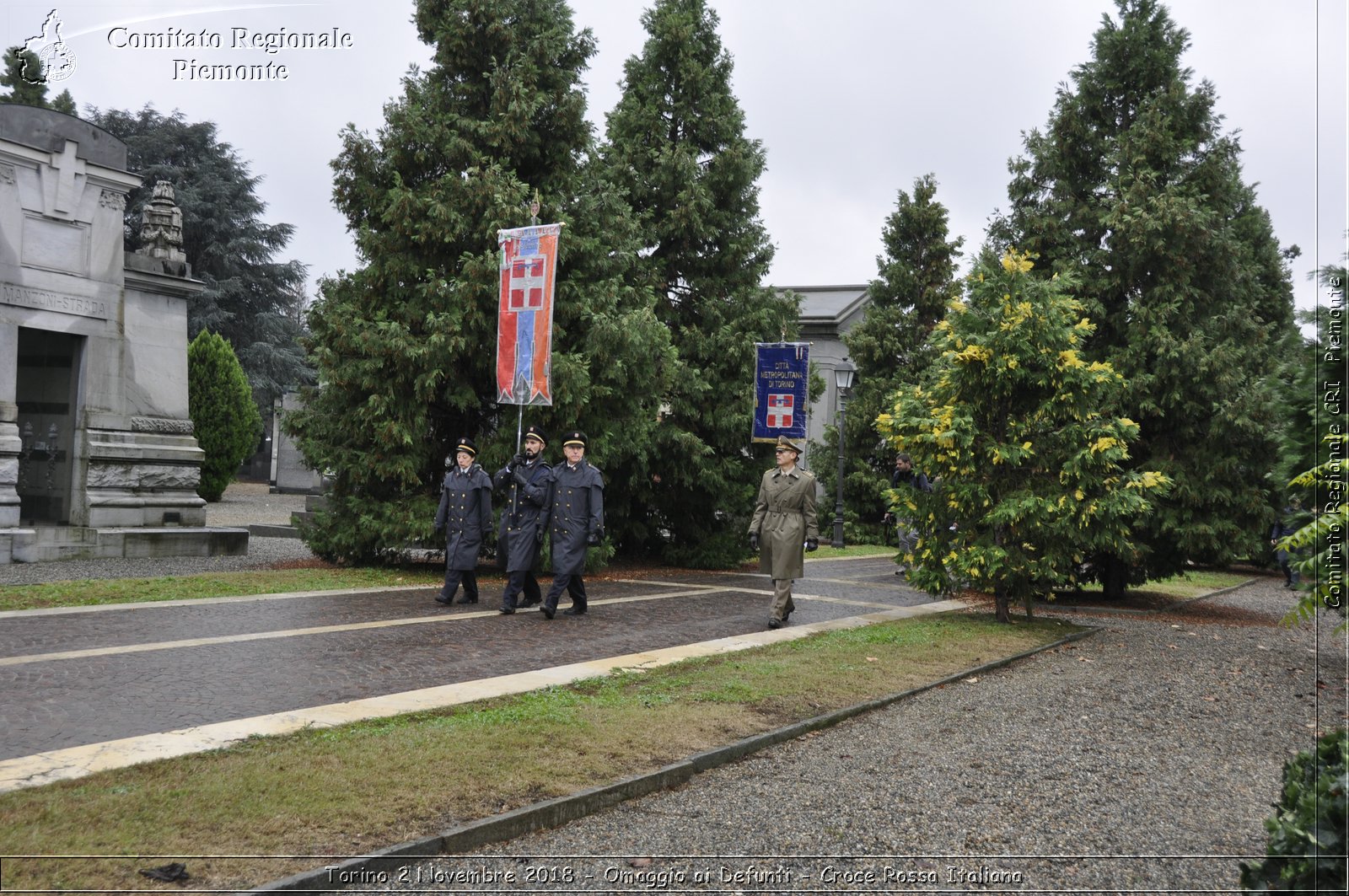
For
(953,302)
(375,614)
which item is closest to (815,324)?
(953,302)

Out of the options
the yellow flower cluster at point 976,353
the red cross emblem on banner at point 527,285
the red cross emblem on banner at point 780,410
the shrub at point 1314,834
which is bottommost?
the shrub at point 1314,834

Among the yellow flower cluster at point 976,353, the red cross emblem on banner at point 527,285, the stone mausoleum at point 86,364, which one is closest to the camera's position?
the yellow flower cluster at point 976,353

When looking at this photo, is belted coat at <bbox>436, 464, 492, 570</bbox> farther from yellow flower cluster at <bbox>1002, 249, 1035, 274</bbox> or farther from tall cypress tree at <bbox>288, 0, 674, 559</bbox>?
yellow flower cluster at <bbox>1002, 249, 1035, 274</bbox>

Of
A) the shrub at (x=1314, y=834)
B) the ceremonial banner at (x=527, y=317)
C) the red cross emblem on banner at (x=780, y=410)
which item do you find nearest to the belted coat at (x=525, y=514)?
the ceremonial banner at (x=527, y=317)

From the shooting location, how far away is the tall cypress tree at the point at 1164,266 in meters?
15.5

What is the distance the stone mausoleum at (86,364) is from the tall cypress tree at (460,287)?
7.74 ft

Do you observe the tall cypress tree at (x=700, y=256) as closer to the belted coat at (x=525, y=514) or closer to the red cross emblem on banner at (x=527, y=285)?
the red cross emblem on banner at (x=527, y=285)

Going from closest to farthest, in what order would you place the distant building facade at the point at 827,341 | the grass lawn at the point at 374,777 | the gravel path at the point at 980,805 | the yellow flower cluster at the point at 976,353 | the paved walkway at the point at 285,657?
the grass lawn at the point at 374,777 < the gravel path at the point at 980,805 < the paved walkway at the point at 285,657 < the yellow flower cluster at the point at 976,353 < the distant building facade at the point at 827,341

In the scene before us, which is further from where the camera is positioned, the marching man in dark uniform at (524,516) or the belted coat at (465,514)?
the belted coat at (465,514)

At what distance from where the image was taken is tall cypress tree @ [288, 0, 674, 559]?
1423 cm

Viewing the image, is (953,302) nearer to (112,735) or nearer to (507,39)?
(507,39)

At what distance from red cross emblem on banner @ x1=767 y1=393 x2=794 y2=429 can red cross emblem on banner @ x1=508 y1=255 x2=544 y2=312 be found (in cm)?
629

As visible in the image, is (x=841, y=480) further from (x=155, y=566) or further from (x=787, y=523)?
(x=155, y=566)

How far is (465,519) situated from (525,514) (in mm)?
809
